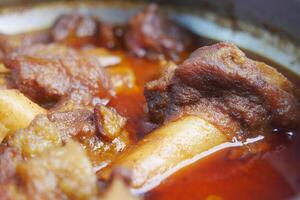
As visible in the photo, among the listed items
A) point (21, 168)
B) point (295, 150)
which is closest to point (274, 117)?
point (295, 150)

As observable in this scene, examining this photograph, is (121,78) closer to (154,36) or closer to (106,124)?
(154,36)

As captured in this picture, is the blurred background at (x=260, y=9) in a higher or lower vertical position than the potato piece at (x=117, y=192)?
higher

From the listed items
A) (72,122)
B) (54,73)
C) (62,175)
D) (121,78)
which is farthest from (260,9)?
(62,175)

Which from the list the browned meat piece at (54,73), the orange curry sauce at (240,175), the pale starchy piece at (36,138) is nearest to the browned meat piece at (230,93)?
the orange curry sauce at (240,175)

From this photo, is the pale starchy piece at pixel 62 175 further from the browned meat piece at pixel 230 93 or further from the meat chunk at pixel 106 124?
the browned meat piece at pixel 230 93

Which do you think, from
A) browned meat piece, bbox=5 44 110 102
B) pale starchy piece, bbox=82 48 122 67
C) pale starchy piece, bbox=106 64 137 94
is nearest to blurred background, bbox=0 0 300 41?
pale starchy piece, bbox=82 48 122 67

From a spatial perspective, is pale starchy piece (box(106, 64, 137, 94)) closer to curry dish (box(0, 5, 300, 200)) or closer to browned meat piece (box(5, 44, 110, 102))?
curry dish (box(0, 5, 300, 200))

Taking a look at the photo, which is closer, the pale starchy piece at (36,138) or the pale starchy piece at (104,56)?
the pale starchy piece at (36,138)
